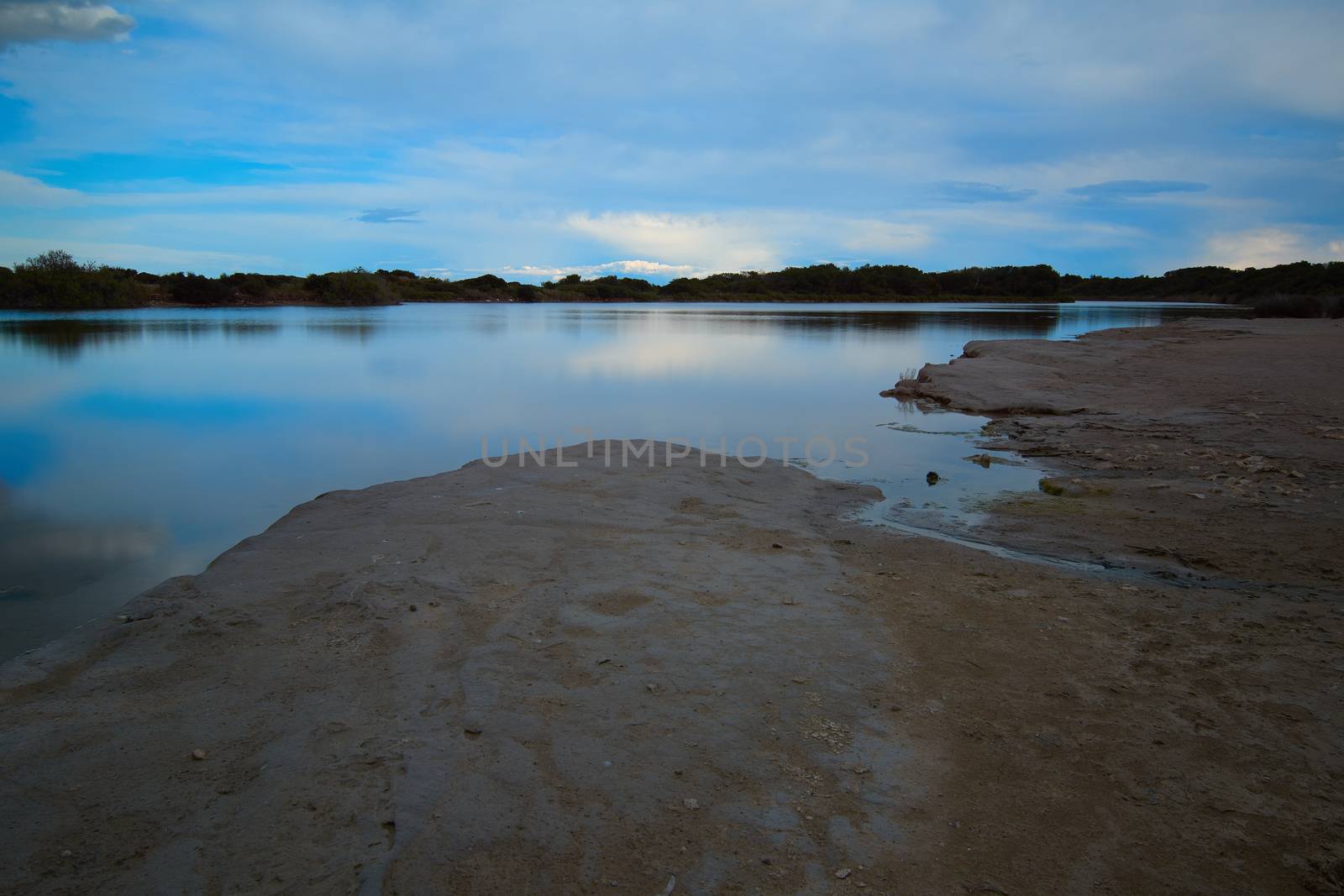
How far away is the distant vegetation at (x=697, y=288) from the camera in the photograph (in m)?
35.0

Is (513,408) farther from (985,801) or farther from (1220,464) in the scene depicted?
(985,801)

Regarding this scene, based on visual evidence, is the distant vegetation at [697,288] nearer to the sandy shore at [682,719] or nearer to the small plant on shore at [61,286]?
the small plant on shore at [61,286]

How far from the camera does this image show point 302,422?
9.64m

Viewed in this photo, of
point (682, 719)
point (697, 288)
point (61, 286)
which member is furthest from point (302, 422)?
point (697, 288)

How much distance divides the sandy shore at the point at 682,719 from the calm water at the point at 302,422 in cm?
117

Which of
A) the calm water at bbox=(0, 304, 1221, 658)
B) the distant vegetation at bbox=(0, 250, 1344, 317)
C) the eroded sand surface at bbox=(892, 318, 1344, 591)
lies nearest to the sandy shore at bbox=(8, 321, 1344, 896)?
the eroded sand surface at bbox=(892, 318, 1344, 591)

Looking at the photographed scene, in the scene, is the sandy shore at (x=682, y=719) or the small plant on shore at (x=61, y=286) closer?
the sandy shore at (x=682, y=719)

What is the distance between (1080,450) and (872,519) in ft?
11.3

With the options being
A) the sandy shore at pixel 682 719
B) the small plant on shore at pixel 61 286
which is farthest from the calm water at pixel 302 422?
the small plant on shore at pixel 61 286

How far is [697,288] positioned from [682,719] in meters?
89.3

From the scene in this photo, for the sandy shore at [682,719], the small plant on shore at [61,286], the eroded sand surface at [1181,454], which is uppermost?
the small plant on shore at [61,286]

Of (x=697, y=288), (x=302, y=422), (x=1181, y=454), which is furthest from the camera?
(x=697, y=288)

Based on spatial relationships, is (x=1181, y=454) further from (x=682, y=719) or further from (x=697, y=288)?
(x=697, y=288)

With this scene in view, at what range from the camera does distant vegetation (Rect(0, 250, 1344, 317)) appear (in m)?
35.0
